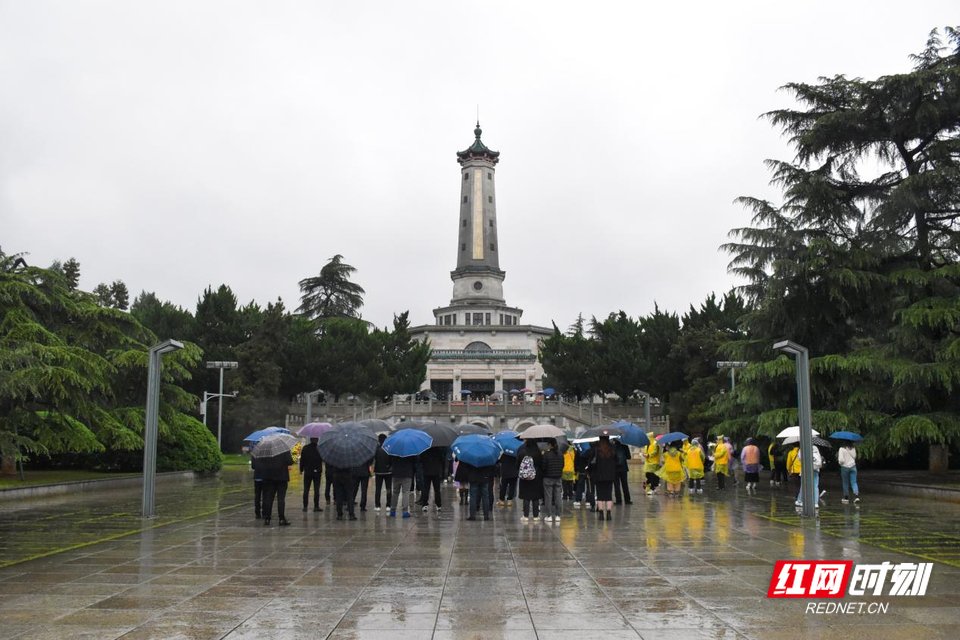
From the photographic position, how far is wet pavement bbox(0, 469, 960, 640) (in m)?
6.45

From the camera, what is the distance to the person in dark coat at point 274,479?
12.8m

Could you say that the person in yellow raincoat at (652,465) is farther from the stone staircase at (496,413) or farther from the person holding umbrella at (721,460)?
the stone staircase at (496,413)

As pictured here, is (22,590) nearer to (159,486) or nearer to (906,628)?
(906,628)

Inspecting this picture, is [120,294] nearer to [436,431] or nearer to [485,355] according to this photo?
[485,355]

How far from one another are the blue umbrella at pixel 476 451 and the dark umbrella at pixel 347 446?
1.49m

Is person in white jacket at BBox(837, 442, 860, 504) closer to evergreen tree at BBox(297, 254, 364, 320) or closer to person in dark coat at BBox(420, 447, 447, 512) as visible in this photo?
person in dark coat at BBox(420, 447, 447, 512)

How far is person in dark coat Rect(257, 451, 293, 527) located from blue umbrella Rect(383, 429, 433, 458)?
→ 1.66 metres

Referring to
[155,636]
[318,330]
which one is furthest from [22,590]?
[318,330]

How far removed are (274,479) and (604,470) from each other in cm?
542

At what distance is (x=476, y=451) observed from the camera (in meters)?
13.7

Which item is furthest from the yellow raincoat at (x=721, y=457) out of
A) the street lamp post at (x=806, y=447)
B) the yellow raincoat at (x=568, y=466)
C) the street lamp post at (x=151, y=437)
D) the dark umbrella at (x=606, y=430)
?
the street lamp post at (x=151, y=437)

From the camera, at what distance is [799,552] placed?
10.2 m

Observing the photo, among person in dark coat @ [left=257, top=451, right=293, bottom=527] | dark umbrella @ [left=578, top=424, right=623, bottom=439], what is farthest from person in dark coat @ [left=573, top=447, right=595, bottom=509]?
person in dark coat @ [left=257, top=451, right=293, bottom=527]
